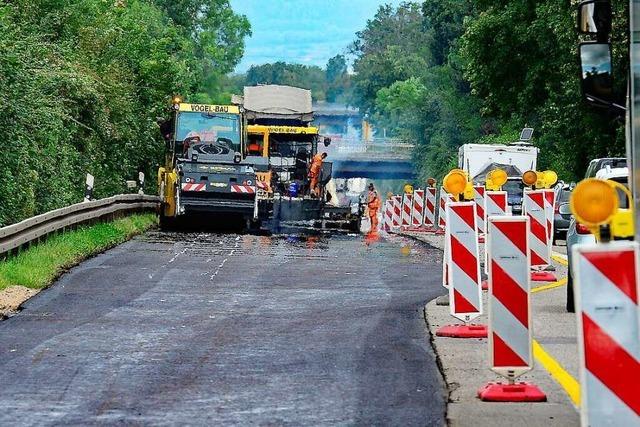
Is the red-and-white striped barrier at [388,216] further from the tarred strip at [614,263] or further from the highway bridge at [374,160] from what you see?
the highway bridge at [374,160]

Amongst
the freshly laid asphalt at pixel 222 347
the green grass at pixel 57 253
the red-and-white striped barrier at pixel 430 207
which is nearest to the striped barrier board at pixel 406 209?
the red-and-white striped barrier at pixel 430 207

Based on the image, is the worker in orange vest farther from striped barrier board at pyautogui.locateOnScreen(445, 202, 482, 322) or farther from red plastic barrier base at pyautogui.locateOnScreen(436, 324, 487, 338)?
striped barrier board at pyautogui.locateOnScreen(445, 202, 482, 322)

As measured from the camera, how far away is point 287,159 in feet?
145

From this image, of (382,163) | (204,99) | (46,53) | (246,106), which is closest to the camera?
(46,53)

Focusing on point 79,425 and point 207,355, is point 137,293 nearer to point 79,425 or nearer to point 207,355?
point 207,355

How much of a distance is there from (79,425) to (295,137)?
3666cm

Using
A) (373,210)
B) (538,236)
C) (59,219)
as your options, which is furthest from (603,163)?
(373,210)

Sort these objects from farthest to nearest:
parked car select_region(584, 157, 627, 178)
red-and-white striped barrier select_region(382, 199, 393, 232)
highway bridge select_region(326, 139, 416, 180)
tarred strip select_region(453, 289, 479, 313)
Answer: highway bridge select_region(326, 139, 416, 180) → red-and-white striped barrier select_region(382, 199, 393, 232) → parked car select_region(584, 157, 627, 178) → tarred strip select_region(453, 289, 479, 313)

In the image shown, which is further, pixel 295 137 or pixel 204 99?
pixel 204 99

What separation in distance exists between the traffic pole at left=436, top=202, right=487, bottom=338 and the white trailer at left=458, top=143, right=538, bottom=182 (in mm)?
33602

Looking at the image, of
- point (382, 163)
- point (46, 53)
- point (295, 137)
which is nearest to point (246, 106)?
point (295, 137)

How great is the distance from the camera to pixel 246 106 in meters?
49.5

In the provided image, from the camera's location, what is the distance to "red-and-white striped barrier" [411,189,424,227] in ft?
137

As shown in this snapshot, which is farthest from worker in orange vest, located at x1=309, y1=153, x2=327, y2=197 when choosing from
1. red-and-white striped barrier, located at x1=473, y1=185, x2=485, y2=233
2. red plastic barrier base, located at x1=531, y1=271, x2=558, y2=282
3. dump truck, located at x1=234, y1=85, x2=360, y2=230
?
red plastic barrier base, located at x1=531, y1=271, x2=558, y2=282
